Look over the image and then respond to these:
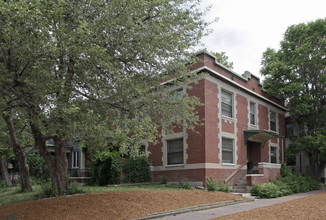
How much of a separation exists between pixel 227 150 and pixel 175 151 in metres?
3.13

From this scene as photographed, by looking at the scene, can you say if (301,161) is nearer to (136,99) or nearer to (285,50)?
(285,50)

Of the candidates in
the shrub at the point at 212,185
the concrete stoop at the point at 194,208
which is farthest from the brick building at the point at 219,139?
the concrete stoop at the point at 194,208

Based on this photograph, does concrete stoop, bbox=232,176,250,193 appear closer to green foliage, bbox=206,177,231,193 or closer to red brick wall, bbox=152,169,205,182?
green foliage, bbox=206,177,231,193

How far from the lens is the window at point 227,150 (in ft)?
59.4

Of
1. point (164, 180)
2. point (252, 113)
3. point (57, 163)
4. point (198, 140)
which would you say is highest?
point (252, 113)

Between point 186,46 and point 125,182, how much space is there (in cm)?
1057

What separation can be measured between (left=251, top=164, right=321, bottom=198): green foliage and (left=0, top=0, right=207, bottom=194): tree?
6671 millimetres

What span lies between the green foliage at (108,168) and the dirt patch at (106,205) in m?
6.76

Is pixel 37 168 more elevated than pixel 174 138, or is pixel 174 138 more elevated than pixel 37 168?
pixel 174 138

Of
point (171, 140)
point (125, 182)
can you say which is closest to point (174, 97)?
point (171, 140)

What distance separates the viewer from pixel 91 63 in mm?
9172

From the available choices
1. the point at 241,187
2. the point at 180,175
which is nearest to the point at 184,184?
the point at 180,175

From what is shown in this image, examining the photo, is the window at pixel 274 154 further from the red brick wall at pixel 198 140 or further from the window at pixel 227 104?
the red brick wall at pixel 198 140

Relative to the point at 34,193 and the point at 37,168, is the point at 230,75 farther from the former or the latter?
the point at 37,168
